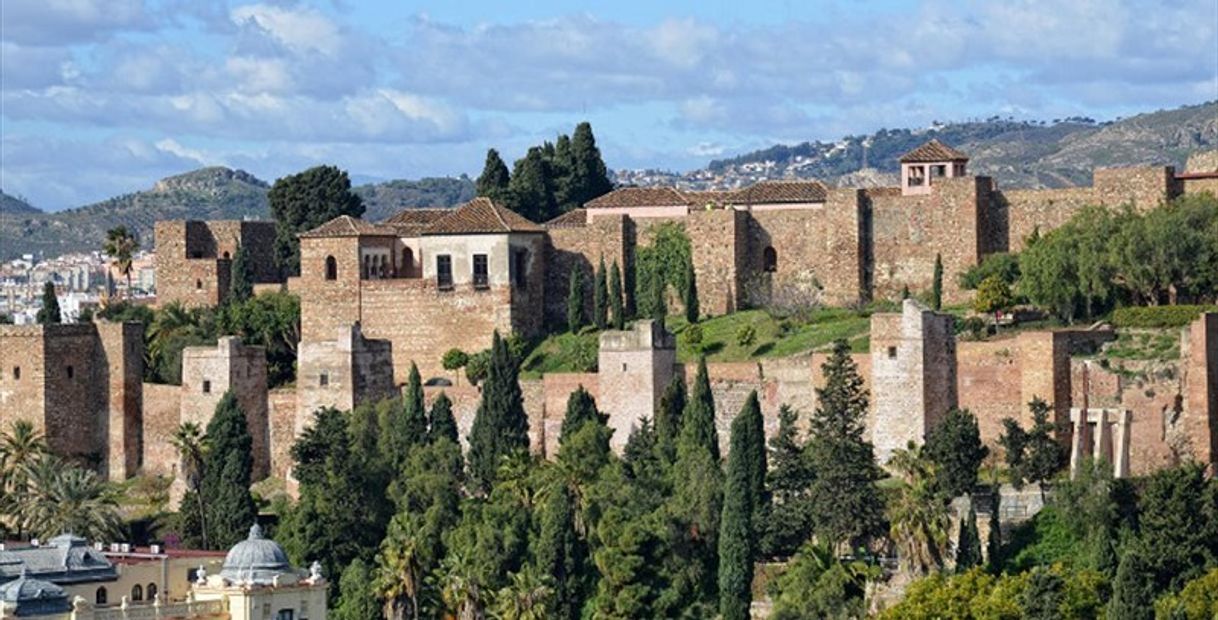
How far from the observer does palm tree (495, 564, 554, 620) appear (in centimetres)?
5397

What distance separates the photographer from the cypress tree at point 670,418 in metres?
57.2

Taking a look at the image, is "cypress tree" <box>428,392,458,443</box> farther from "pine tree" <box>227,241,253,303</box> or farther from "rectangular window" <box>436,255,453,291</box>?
"pine tree" <box>227,241,253,303</box>

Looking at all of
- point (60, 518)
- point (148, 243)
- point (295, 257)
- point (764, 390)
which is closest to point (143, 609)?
point (60, 518)

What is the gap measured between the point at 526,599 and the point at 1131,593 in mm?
10802

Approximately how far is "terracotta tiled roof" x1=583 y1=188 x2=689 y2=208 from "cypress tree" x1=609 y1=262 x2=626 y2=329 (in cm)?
321

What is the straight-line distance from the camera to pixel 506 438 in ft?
196

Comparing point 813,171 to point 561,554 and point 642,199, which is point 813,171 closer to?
point 642,199

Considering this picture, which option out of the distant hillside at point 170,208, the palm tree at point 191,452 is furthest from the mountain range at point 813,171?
the palm tree at point 191,452

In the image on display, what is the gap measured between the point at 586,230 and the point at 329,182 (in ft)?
33.9

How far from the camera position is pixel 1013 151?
150500mm

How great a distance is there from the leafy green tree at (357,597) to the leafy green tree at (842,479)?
7713 millimetres

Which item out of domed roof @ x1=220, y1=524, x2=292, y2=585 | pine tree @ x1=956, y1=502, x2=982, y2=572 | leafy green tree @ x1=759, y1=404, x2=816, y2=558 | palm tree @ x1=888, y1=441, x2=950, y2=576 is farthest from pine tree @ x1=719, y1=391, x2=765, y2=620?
domed roof @ x1=220, y1=524, x2=292, y2=585

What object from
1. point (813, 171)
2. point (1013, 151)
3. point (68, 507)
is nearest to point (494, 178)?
point (68, 507)

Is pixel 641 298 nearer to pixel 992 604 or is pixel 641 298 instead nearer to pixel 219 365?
pixel 219 365
